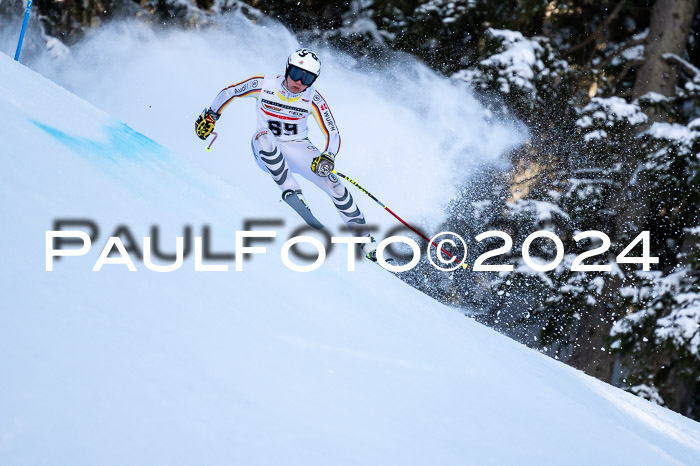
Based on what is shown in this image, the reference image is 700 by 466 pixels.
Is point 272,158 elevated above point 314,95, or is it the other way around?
point 314,95

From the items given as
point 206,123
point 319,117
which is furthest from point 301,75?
point 206,123

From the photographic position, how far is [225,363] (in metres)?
2.03

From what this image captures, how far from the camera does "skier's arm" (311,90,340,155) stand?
6215mm

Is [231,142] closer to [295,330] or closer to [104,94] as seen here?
[104,94]

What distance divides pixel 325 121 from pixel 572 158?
5.93 meters

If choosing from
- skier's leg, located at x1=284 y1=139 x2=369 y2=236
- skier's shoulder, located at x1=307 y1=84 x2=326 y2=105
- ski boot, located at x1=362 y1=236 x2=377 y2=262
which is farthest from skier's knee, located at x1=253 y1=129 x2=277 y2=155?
ski boot, located at x1=362 y1=236 x2=377 y2=262

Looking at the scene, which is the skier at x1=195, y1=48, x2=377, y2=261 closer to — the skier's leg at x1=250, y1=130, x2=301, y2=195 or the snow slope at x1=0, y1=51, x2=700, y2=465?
the skier's leg at x1=250, y1=130, x2=301, y2=195

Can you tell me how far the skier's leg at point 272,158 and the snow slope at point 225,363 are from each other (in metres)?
2.06

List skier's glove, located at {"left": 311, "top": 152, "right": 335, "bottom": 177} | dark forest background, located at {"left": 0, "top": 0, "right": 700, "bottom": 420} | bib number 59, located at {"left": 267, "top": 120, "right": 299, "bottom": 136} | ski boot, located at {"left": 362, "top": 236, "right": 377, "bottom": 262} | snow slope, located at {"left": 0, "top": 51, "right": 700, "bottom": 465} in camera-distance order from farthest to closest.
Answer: dark forest background, located at {"left": 0, "top": 0, "right": 700, "bottom": 420}, ski boot, located at {"left": 362, "top": 236, "right": 377, "bottom": 262}, bib number 59, located at {"left": 267, "top": 120, "right": 299, "bottom": 136}, skier's glove, located at {"left": 311, "top": 152, "right": 335, "bottom": 177}, snow slope, located at {"left": 0, "top": 51, "right": 700, "bottom": 465}

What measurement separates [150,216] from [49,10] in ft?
34.4

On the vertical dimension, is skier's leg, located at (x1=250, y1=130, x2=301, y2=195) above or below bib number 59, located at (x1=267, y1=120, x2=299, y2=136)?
below

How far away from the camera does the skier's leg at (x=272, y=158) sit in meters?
6.25

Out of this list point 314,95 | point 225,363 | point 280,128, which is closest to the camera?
point 225,363

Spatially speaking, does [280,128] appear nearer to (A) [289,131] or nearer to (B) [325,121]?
(A) [289,131]
